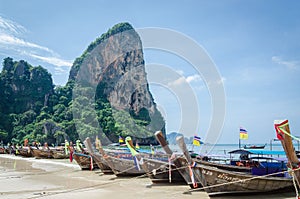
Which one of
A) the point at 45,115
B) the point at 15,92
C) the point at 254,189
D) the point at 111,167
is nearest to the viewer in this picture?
the point at 254,189

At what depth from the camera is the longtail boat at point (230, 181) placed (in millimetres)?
8469

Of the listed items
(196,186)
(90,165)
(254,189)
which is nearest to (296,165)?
(254,189)

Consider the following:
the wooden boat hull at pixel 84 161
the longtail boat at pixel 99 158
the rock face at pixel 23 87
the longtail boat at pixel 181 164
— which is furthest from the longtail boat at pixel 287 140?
the rock face at pixel 23 87

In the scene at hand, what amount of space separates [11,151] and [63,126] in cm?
2015

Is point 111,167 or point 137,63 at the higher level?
point 137,63

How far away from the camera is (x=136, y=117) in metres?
75.0

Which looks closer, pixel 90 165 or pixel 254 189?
pixel 254 189

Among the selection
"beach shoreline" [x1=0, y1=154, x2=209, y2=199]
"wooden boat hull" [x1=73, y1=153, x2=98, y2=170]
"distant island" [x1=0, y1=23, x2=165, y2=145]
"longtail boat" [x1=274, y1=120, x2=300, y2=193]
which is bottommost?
"beach shoreline" [x1=0, y1=154, x2=209, y2=199]

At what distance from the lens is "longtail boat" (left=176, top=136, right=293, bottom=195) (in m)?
8.47

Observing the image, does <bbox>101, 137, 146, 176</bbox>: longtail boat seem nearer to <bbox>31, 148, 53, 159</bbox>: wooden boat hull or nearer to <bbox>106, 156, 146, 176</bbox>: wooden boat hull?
<bbox>106, 156, 146, 176</bbox>: wooden boat hull

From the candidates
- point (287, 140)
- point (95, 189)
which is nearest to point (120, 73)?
point (95, 189)

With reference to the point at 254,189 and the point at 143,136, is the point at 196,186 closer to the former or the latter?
the point at 254,189

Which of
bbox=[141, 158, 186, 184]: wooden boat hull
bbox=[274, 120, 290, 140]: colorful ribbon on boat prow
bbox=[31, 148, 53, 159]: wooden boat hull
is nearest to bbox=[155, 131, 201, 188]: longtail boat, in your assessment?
bbox=[141, 158, 186, 184]: wooden boat hull

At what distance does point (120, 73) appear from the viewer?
8119 centimetres
